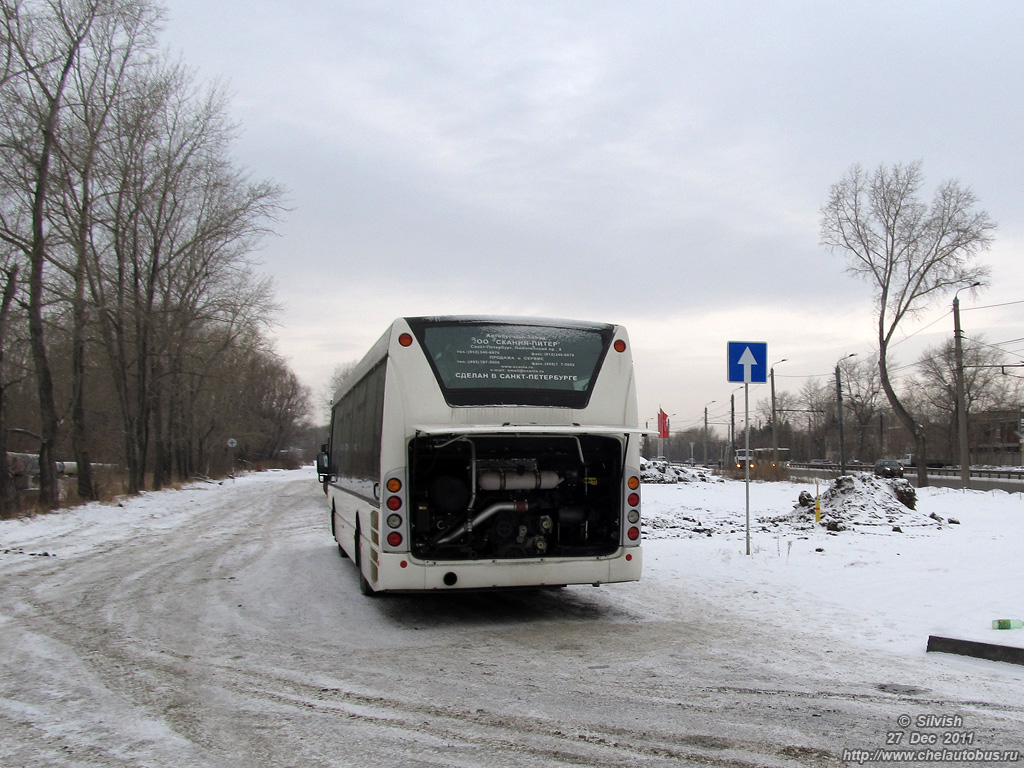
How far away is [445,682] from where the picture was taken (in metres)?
5.61

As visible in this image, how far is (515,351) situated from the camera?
309 inches

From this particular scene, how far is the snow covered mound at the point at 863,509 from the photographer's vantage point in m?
15.3

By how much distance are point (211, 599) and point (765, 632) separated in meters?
6.19

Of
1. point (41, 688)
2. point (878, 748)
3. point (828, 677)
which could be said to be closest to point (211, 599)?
point (41, 688)

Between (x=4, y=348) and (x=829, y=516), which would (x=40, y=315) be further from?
(x=829, y=516)

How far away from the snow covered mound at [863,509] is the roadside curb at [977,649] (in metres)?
8.58

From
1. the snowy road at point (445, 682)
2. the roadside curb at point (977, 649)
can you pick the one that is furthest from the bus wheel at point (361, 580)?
the roadside curb at point (977, 649)

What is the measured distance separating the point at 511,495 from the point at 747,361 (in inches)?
230

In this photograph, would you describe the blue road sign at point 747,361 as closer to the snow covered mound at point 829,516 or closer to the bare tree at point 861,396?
the snow covered mound at point 829,516

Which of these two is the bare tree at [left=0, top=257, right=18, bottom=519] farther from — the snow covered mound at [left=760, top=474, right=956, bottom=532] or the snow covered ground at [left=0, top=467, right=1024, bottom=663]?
the snow covered mound at [left=760, top=474, right=956, bottom=532]

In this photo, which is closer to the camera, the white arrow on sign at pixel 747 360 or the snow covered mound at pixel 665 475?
the white arrow on sign at pixel 747 360

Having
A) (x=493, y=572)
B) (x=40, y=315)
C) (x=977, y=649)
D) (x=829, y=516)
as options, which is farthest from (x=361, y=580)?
(x=40, y=315)

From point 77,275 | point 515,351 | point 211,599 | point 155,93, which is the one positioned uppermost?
point 155,93

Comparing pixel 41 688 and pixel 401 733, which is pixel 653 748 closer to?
pixel 401 733
